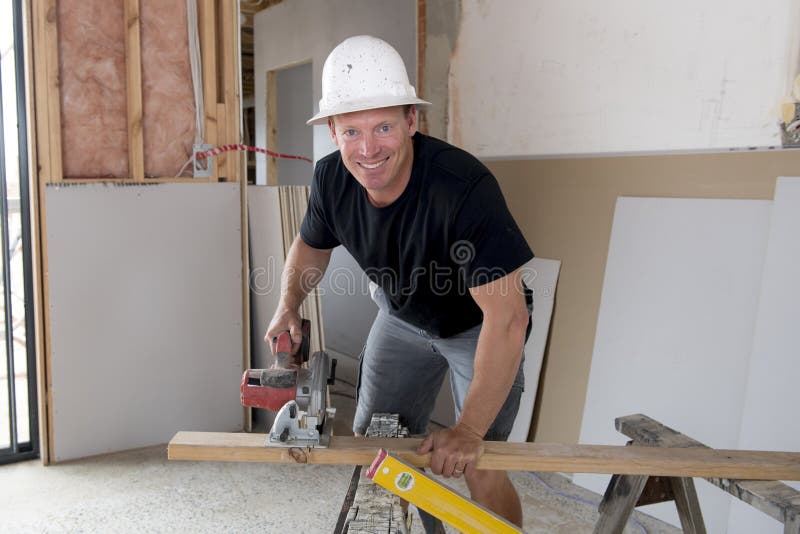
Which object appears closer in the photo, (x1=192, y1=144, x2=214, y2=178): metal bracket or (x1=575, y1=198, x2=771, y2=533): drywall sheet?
(x1=575, y1=198, x2=771, y2=533): drywall sheet

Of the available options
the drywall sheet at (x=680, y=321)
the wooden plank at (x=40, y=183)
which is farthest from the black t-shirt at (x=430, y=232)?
the wooden plank at (x=40, y=183)

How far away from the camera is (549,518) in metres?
2.70

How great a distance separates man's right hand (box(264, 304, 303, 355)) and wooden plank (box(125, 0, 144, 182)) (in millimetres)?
1549

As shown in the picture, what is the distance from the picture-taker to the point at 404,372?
2.23m

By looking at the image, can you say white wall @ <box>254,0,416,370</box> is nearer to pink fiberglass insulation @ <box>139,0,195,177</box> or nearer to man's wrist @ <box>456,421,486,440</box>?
pink fiberglass insulation @ <box>139,0,195,177</box>

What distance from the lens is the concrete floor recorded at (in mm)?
2645

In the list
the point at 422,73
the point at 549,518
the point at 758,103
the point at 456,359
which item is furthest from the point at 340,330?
the point at 758,103

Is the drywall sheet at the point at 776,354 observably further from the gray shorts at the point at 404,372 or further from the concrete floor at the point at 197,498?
the gray shorts at the point at 404,372

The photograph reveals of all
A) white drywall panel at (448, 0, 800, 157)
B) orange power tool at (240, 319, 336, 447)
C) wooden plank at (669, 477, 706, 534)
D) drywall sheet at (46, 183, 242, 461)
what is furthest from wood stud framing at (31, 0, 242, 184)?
wooden plank at (669, 477, 706, 534)

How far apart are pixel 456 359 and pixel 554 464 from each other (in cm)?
59

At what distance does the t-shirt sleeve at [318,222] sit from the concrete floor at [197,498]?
1.17m

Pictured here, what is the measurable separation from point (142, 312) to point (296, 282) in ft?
4.73

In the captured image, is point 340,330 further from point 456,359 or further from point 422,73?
point 456,359

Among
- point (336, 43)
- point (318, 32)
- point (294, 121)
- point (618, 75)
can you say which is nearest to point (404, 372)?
point (618, 75)
